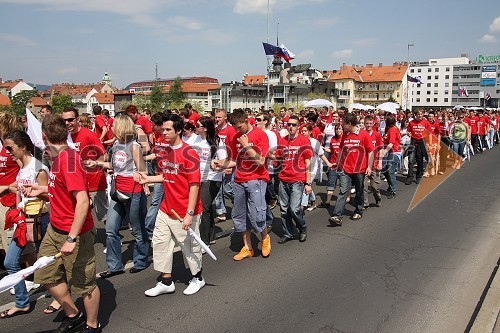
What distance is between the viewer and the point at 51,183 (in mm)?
3547

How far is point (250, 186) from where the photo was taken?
18.4ft

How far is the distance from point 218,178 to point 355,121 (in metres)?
3.01

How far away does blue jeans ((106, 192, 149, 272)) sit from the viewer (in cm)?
504

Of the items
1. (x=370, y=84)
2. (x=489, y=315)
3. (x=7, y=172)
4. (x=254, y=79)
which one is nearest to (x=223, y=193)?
(x=7, y=172)

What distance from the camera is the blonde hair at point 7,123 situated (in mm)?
4863

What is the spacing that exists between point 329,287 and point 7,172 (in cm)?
386

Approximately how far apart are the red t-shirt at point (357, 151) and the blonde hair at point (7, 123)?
5.36m

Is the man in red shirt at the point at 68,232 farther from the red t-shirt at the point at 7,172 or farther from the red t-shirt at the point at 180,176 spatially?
the red t-shirt at the point at 7,172

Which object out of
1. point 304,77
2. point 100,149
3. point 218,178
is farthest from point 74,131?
point 304,77

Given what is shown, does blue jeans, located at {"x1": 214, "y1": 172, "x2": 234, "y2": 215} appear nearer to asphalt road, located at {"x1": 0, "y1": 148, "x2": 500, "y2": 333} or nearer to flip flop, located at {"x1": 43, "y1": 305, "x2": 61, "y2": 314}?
asphalt road, located at {"x1": 0, "y1": 148, "x2": 500, "y2": 333}

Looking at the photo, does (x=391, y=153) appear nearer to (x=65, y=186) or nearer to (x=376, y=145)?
(x=376, y=145)

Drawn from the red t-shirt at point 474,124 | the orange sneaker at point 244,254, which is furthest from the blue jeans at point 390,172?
the red t-shirt at point 474,124

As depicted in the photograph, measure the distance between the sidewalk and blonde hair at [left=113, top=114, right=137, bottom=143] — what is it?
4.20 meters

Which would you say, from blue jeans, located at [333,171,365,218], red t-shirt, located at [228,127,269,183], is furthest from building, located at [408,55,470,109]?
red t-shirt, located at [228,127,269,183]
